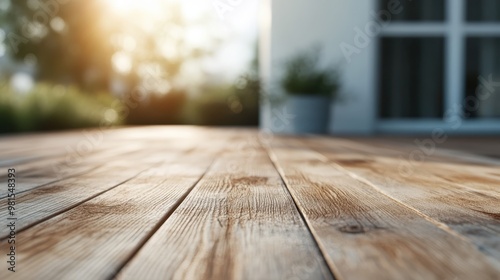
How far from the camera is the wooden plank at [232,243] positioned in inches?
23.1

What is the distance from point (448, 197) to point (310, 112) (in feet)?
10.4

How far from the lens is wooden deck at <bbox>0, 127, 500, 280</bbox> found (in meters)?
0.60

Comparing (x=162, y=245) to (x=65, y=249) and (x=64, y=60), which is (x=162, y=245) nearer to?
(x=65, y=249)

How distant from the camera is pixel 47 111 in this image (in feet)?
22.5

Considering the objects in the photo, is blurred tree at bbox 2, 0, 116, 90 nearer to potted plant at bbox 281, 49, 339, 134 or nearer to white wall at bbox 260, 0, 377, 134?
white wall at bbox 260, 0, 377, 134

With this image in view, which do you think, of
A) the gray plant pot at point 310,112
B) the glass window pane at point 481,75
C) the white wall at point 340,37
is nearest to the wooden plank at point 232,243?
the gray plant pot at point 310,112

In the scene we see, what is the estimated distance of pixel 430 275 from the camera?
1.87 feet

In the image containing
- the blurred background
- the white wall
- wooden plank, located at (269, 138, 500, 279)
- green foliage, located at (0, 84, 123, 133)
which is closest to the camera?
wooden plank, located at (269, 138, 500, 279)

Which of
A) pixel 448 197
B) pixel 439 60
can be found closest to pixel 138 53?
pixel 439 60

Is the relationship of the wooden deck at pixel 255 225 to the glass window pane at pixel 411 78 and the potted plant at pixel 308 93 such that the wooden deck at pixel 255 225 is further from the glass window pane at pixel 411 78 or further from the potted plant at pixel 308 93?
the glass window pane at pixel 411 78

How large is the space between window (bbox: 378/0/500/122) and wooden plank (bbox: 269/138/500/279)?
353 centimetres

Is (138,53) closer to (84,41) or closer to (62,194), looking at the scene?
(84,41)

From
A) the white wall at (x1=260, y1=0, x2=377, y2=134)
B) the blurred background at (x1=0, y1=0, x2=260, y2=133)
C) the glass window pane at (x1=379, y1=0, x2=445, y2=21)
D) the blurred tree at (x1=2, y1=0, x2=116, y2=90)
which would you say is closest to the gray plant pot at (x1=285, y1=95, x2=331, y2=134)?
the white wall at (x1=260, y1=0, x2=377, y2=134)

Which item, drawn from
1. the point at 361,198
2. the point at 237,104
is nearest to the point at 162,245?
the point at 361,198
